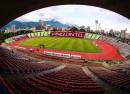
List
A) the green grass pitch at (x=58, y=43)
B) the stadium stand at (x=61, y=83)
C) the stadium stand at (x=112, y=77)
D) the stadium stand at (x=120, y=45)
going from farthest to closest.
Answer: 1. the green grass pitch at (x=58, y=43)
2. the stadium stand at (x=120, y=45)
3. the stadium stand at (x=112, y=77)
4. the stadium stand at (x=61, y=83)

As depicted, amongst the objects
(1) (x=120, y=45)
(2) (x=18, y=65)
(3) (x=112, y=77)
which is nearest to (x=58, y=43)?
(2) (x=18, y=65)

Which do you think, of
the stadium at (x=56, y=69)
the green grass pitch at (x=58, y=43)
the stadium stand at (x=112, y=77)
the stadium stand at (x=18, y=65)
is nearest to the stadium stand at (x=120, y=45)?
the stadium at (x=56, y=69)

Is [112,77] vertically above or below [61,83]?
→ above

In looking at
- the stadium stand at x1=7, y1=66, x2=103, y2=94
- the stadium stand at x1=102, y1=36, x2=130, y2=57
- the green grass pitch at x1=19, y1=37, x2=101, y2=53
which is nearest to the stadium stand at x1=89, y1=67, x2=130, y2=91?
the stadium stand at x1=7, y1=66, x2=103, y2=94

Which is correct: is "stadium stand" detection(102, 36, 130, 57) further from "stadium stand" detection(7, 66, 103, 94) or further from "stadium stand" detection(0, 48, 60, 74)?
"stadium stand" detection(0, 48, 60, 74)

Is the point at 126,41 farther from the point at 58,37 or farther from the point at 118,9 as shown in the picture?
the point at 58,37

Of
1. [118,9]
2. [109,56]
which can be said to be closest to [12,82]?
[109,56]

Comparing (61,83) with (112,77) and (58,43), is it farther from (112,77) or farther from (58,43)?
(58,43)

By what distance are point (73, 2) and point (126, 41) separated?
2377 mm

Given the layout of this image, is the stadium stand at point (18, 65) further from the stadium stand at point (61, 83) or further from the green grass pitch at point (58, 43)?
the green grass pitch at point (58, 43)

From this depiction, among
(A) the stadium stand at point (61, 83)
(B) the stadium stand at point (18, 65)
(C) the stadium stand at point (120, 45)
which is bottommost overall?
(A) the stadium stand at point (61, 83)

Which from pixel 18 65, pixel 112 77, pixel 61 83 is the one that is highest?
pixel 18 65

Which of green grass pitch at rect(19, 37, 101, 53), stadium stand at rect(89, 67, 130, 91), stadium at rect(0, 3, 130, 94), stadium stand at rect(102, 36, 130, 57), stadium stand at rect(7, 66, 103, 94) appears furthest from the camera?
green grass pitch at rect(19, 37, 101, 53)

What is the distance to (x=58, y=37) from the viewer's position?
9148 millimetres
